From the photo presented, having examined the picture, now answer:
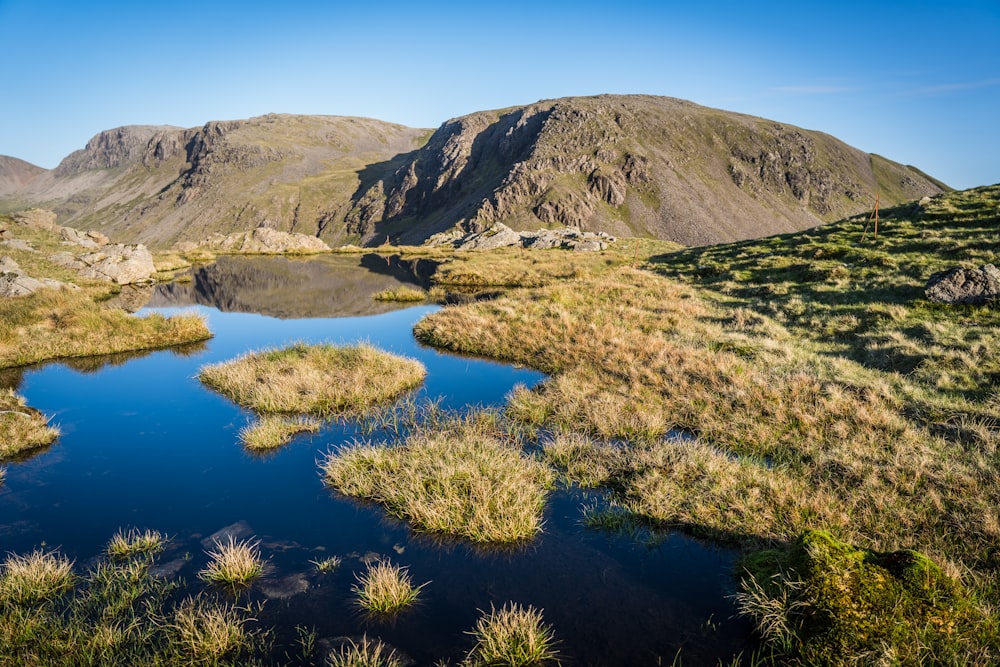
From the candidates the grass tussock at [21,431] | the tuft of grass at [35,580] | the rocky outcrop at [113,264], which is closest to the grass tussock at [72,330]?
the grass tussock at [21,431]

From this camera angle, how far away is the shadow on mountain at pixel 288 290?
108 feet

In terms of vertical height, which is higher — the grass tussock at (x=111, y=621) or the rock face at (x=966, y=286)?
the rock face at (x=966, y=286)

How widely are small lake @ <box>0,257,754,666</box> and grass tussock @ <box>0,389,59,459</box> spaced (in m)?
0.39

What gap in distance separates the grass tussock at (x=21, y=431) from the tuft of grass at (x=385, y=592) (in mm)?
10120

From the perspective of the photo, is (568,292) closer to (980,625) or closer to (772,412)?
(772,412)

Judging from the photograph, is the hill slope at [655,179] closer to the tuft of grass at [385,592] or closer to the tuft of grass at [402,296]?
the tuft of grass at [402,296]

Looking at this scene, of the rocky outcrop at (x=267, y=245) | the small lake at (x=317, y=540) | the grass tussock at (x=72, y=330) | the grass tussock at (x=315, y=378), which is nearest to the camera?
the small lake at (x=317, y=540)

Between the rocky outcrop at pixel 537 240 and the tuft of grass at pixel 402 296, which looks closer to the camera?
the tuft of grass at pixel 402 296

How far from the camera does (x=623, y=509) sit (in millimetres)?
8352

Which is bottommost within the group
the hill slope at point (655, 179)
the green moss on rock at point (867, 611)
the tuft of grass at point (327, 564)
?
the tuft of grass at point (327, 564)

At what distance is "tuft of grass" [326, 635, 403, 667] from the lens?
16.9 feet

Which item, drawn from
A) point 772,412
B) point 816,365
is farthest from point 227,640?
point 816,365

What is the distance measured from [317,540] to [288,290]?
1537 inches

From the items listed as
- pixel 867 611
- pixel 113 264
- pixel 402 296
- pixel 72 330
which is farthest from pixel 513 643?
pixel 113 264
